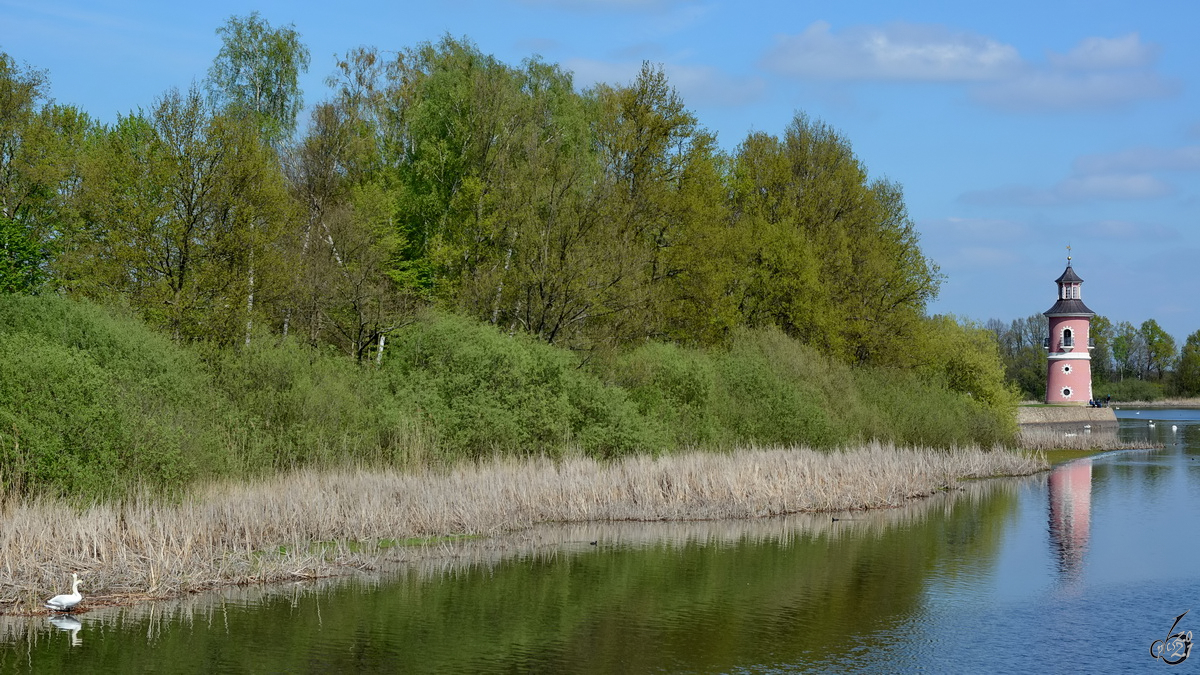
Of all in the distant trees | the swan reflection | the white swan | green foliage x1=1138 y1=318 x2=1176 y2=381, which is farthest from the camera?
green foliage x1=1138 y1=318 x2=1176 y2=381

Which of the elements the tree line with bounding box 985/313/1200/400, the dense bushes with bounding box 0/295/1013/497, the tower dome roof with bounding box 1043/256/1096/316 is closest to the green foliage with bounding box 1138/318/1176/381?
the tree line with bounding box 985/313/1200/400

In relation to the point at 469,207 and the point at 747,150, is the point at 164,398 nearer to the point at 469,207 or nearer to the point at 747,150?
the point at 469,207

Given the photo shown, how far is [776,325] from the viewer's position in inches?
1826

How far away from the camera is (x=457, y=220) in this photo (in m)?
41.7

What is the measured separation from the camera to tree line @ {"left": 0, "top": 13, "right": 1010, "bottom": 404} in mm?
30875

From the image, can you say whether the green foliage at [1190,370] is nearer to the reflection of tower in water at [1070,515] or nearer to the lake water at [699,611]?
the reflection of tower in water at [1070,515]

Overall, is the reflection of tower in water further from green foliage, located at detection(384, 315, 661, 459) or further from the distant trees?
the distant trees

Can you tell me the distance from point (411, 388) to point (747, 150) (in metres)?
26.2

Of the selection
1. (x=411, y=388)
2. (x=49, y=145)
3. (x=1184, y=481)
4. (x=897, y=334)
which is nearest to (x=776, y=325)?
(x=897, y=334)

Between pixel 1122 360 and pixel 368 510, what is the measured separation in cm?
15264

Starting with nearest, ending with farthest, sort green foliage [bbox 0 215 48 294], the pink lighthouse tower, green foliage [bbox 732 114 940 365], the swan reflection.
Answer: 1. the swan reflection
2. green foliage [bbox 0 215 48 294]
3. green foliage [bbox 732 114 940 365]
4. the pink lighthouse tower

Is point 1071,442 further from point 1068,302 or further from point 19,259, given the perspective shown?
point 19,259

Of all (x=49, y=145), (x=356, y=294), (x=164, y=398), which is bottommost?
(x=164, y=398)

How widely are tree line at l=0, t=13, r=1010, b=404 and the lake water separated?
1211 cm
